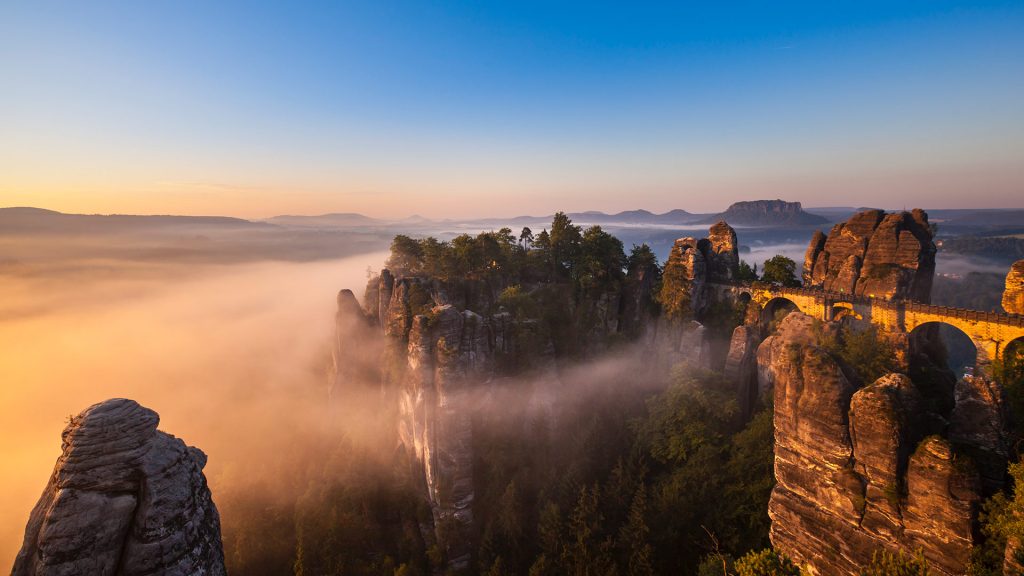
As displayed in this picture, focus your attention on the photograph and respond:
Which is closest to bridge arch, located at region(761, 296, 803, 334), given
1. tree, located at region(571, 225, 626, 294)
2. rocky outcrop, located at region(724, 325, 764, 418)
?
rocky outcrop, located at region(724, 325, 764, 418)

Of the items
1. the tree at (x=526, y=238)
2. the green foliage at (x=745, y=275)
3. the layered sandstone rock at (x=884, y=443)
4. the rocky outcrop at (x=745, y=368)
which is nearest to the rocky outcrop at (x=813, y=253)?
the green foliage at (x=745, y=275)

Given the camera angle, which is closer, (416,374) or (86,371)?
(416,374)

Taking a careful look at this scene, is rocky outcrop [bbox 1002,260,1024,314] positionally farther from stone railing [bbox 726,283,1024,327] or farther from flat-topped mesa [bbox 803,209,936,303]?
flat-topped mesa [bbox 803,209,936,303]

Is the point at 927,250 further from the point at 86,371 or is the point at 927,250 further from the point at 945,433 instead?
the point at 86,371

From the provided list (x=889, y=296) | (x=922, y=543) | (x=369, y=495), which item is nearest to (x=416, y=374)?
(x=369, y=495)

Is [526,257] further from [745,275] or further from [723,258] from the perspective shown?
[745,275]

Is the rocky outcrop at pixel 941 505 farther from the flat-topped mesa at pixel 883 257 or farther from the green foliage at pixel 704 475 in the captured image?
the flat-topped mesa at pixel 883 257

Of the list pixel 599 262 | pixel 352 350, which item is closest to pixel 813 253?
pixel 599 262

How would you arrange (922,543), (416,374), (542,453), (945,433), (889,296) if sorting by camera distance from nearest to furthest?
(922,543) → (945,433) → (416,374) → (542,453) → (889,296)
